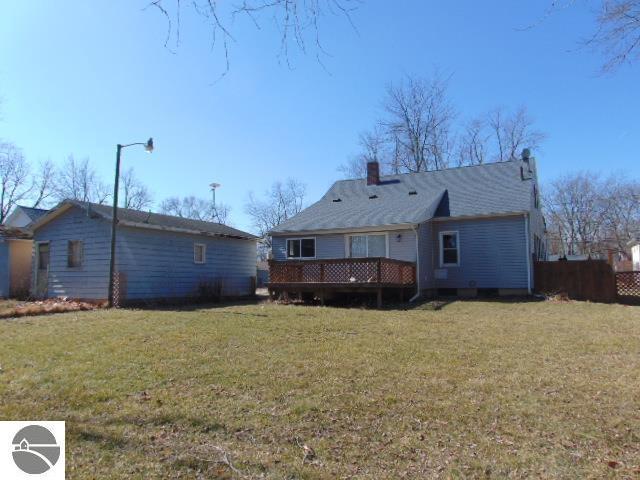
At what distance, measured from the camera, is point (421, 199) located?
1972 cm

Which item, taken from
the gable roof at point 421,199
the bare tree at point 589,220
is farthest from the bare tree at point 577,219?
the gable roof at point 421,199

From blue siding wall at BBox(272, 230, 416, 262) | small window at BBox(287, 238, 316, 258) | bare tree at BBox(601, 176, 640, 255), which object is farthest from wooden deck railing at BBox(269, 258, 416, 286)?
bare tree at BBox(601, 176, 640, 255)

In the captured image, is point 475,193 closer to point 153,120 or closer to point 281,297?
point 281,297

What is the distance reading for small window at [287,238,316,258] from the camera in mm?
19333

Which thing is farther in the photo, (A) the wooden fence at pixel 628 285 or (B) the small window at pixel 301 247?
(B) the small window at pixel 301 247

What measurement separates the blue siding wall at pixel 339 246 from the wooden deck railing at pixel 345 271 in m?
0.71

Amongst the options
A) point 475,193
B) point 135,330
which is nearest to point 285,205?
point 475,193

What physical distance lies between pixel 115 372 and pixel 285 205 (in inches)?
1918

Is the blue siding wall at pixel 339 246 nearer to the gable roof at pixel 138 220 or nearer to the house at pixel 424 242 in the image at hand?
the house at pixel 424 242

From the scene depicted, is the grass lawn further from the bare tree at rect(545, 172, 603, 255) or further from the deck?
the bare tree at rect(545, 172, 603, 255)

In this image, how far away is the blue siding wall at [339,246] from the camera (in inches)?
673

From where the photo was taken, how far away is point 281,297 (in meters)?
17.0

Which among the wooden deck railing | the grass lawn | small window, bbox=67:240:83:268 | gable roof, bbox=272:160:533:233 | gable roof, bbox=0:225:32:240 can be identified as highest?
gable roof, bbox=272:160:533:233

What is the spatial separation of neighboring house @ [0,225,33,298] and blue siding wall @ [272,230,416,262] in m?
10.1
